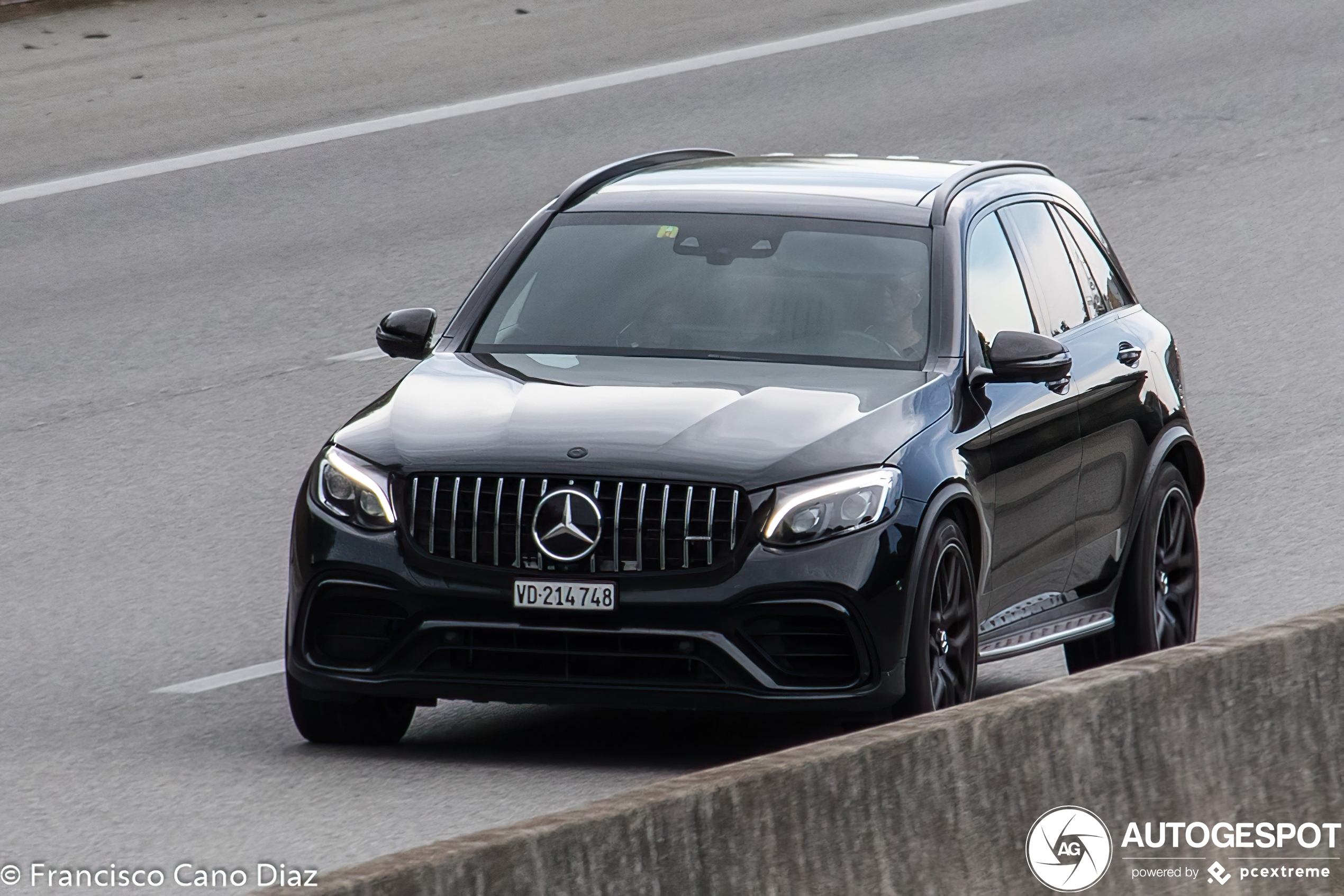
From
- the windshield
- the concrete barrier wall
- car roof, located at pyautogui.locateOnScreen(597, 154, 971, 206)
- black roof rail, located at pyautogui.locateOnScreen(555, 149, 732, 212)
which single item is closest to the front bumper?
the windshield

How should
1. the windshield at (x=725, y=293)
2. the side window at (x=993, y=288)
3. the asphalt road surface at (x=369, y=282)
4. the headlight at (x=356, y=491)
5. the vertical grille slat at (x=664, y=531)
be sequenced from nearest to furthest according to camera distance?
the vertical grille slat at (x=664, y=531)
the headlight at (x=356, y=491)
the asphalt road surface at (x=369, y=282)
the windshield at (x=725, y=293)
the side window at (x=993, y=288)

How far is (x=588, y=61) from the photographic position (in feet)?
68.6

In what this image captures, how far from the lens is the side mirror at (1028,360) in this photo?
781cm

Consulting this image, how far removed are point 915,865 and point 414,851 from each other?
1179 millimetres

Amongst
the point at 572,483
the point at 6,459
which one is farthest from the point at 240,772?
the point at 6,459

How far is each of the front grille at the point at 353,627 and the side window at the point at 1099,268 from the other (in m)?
3.36

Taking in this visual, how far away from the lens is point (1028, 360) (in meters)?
7.81

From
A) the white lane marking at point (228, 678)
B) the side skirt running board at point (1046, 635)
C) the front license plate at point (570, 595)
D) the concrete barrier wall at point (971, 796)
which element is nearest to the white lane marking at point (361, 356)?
the white lane marking at point (228, 678)

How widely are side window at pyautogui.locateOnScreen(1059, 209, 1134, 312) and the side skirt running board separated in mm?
1244

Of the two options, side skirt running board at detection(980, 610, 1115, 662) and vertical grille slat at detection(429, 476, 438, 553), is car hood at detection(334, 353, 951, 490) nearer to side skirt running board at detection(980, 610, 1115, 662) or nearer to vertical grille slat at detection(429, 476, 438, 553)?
vertical grille slat at detection(429, 476, 438, 553)

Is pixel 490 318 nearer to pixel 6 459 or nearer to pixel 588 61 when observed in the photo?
pixel 6 459

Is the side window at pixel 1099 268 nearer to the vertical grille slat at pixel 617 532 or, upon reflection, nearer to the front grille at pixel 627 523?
the front grille at pixel 627 523

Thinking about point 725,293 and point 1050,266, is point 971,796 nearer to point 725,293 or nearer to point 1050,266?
point 725,293

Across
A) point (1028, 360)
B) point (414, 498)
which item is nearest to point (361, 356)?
point (1028, 360)
